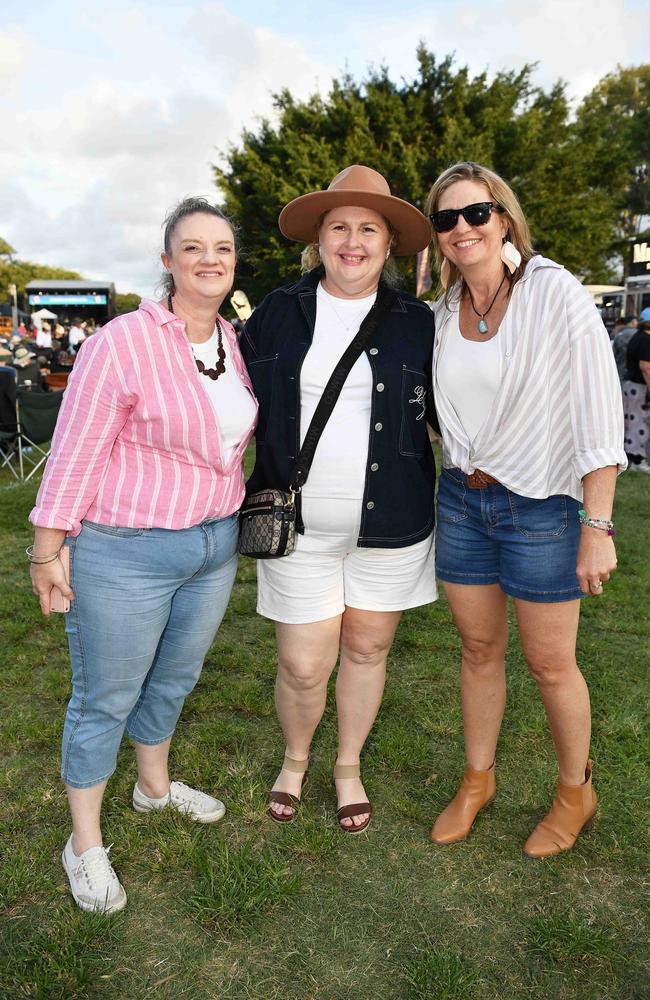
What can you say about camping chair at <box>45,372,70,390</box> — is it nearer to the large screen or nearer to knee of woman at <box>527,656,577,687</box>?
the large screen

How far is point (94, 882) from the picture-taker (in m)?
2.38

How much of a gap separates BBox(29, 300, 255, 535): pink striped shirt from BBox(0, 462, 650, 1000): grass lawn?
3.94 feet

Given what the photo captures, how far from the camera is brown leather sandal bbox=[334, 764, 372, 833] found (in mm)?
2783

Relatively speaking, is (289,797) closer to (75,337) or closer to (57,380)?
(57,380)

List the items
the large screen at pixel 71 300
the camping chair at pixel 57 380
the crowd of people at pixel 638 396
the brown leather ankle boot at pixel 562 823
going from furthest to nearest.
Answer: the large screen at pixel 71 300
the camping chair at pixel 57 380
the crowd of people at pixel 638 396
the brown leather ankle boot at pixel 562 823

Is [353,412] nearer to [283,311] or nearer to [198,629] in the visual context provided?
[283,311]

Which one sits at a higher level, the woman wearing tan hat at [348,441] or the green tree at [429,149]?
the green tree at [429,149]

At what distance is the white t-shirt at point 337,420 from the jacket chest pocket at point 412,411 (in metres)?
0.12

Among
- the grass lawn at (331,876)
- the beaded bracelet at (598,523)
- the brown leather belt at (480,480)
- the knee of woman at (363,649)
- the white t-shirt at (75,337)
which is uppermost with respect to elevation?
the white t-shirt at (75,337)

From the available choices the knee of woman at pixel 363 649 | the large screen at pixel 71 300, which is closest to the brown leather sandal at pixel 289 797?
the knee of woman at pixel 363 649

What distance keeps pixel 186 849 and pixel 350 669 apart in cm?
83

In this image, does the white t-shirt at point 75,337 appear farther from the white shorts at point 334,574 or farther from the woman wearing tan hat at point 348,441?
the white shorts at point 334,574

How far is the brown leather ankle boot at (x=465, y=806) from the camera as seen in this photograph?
273 cm

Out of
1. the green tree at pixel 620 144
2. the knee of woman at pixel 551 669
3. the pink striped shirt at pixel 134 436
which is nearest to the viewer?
the pink striped shirt at pixel 134 436
